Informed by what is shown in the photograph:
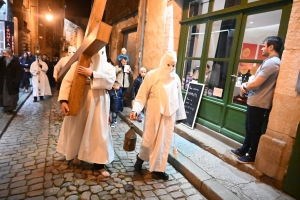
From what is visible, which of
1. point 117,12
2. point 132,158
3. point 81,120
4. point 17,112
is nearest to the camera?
point 81,120

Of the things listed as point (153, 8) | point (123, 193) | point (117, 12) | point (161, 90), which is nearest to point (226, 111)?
point (161, 90)

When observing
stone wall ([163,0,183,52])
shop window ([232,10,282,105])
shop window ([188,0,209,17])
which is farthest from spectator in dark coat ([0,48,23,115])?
shop window ([232,10,282,105])

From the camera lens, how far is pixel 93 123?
286 centimetres

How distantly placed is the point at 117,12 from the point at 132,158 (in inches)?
330

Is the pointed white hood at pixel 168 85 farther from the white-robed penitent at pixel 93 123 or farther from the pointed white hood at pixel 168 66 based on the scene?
the white-robed penitent at pixel 93 123

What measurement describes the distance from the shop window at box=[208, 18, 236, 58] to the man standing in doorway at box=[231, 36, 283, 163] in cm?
119

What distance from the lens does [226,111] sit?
408cm

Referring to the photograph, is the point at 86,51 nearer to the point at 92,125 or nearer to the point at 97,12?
the point at 97,12

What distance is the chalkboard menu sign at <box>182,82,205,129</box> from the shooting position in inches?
186

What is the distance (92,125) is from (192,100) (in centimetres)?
285

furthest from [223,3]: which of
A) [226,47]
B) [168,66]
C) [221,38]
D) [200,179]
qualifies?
[200,179]

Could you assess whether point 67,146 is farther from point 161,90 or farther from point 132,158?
point 161,90

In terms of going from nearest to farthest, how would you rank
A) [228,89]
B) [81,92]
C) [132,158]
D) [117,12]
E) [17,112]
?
[81,92], [132,158], [228,89], [17,112], [117,12]

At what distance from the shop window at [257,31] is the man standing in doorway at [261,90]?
0.51 m
